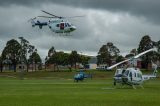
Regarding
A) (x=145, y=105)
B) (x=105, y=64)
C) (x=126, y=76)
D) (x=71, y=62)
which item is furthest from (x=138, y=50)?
(x=145, y=105)

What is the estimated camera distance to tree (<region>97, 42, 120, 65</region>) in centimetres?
18774

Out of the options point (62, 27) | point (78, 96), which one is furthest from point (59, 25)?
point (78, 96)

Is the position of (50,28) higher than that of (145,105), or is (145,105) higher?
(50,28)

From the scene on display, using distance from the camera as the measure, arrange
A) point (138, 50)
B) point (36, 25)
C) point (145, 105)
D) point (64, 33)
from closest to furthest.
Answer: point (145, 105), point (64, 33), point (36, 25), point (138, 50)

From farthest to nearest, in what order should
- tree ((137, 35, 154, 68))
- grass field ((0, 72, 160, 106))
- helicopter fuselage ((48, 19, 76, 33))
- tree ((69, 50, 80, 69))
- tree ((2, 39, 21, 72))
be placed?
tree ((69, 50, 80, 69)) → tree ((2, 39, 21, 72)) → tree ((137, 35, 154, 68)) → helicopter fuselage ((48, 19, 76, 33)) → grass field ((0, 72, 160, 106))

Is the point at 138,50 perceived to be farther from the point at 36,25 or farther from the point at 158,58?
the point at 36,25

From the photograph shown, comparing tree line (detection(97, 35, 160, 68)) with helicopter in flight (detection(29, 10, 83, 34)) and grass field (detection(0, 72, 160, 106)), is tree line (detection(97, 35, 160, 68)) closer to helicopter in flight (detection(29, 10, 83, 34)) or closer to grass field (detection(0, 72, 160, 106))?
helicopter in flight (detection(29, 10, 83, 34))

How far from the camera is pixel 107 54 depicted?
18962 centimetres

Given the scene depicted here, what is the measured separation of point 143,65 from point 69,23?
81.6 meters

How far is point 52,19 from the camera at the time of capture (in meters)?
104

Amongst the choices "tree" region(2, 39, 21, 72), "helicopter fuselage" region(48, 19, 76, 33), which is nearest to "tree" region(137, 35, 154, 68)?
"tree" region(2, 39, 21, 72)

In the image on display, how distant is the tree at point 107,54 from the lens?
188 metres

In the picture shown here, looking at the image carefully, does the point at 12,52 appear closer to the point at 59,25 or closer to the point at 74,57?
the point at 74,57

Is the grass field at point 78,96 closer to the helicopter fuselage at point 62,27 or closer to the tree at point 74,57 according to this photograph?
the helicopter fuselage at point 62,27
